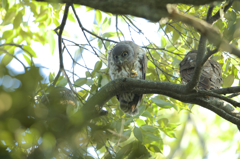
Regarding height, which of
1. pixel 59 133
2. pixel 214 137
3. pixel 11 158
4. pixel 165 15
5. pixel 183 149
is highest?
pixel 214 137

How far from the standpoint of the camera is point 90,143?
2.68ft

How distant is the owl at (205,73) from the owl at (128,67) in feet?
2.47

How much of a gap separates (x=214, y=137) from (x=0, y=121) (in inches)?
769

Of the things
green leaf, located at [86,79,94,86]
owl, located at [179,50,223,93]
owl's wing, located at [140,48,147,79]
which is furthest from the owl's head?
green leaf, located at [86,79,94,86]

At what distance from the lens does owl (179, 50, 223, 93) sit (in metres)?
3.15

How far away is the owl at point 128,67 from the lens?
400 cm

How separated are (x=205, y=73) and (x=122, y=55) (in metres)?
1.58

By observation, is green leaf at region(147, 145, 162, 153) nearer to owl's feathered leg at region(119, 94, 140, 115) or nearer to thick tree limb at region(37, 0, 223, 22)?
owl's feathered leg at region(119, 94, 140, 115)

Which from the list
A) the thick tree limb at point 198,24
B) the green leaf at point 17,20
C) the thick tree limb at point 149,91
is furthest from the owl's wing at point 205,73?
the green leaf at point 17,20

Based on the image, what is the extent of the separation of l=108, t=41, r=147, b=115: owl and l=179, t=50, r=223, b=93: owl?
0.75 m

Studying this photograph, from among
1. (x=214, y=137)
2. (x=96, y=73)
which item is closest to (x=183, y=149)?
(x=214, y=137)

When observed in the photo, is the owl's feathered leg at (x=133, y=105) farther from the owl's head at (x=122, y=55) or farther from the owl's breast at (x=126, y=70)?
the owl's head at (x=122, y=55)

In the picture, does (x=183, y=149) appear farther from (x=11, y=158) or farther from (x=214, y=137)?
(x=11, y=158)

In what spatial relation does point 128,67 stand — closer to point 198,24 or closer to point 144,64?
point 144,64
